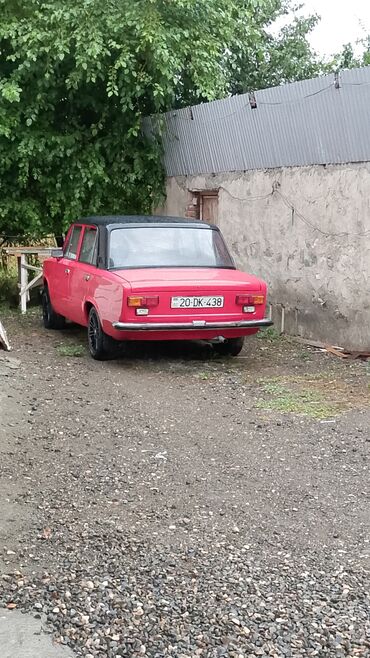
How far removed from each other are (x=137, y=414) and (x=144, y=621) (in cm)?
335

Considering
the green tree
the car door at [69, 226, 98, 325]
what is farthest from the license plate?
the green tree

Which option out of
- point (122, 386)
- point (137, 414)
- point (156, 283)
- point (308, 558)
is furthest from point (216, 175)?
point (308, 558)

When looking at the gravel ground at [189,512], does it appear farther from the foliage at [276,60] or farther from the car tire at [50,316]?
the foliage at [276,60]

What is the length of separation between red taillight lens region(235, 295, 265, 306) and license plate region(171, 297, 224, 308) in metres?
0.19

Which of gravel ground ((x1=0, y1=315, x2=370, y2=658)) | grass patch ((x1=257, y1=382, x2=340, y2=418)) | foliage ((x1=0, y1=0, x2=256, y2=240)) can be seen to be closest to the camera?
gravel ground ((x1=0, y1=315, x2=370, y2=658))

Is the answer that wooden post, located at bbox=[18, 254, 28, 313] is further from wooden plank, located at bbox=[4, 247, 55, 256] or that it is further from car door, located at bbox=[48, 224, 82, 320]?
car door, located at bbox=[48, 224, 82, 320]

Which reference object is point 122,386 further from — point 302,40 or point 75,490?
point 302,40

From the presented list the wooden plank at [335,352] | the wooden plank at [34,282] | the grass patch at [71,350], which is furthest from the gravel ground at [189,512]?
the wooden plank at [34,282]

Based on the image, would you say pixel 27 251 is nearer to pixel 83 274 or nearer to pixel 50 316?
pixel 50 316

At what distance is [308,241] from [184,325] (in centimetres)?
260

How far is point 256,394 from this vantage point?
7.27 m

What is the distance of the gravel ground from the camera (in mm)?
3234

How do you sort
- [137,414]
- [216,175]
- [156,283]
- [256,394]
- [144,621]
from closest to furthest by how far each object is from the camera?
[144,621] < [137,414] < [256,394] < [156,283] < [216,175]

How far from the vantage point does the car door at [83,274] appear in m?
9.04
